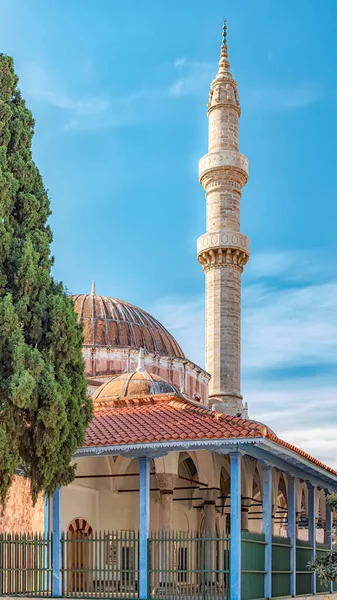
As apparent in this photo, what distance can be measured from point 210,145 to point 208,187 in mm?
1868

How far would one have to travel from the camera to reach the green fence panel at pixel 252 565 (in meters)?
11.2

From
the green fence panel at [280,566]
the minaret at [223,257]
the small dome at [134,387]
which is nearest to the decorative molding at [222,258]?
the minaret at [223,257]

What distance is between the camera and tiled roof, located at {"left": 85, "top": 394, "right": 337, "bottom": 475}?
11375 millimetres

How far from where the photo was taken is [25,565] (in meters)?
11.8

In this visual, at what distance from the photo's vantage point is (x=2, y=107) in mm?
10578

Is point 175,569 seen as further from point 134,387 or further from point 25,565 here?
point 134,387

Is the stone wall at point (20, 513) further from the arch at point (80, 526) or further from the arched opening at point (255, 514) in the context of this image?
the arched opening at point (255, 514)

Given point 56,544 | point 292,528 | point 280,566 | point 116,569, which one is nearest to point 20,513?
point 56,544

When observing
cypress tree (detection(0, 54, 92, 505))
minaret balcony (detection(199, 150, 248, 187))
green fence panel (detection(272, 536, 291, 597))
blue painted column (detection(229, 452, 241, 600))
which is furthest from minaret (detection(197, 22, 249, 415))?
cypress tree (detection(0, 54, 92, 505))

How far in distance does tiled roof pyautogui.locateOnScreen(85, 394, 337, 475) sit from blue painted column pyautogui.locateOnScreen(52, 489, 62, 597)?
1.03 meters

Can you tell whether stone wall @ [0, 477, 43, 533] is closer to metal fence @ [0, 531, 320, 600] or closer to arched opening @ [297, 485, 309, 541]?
metal fence @ [0, 531, 320, 600]

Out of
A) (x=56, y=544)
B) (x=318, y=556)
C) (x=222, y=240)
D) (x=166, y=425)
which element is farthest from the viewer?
(x=222, y=240)

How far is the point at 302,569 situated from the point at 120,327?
14.1 m

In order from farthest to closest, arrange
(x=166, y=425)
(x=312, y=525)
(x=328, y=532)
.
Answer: (x=328, y=532) < (x=312, y=525) < (x=166, y=425)
